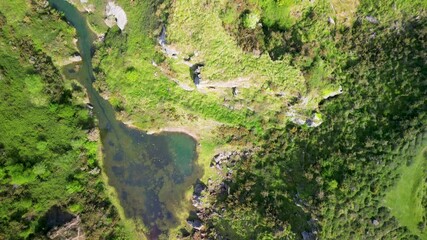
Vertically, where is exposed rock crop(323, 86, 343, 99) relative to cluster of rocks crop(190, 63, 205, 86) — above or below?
above

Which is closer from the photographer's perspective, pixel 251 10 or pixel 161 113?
pixel 251 10

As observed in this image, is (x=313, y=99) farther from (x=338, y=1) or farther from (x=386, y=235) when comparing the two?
(x=386, y=235)

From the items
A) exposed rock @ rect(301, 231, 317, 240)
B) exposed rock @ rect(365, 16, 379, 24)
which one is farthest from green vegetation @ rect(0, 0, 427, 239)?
exposed rock @ rect(301, 231, 317, 240)

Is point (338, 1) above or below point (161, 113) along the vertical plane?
above

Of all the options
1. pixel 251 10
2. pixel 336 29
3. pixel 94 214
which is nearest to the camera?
pixel 251 10

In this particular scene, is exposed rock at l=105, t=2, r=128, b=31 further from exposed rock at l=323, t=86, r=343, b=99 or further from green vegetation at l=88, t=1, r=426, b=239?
exposed rock at l=323, t=86, r=343, b=99

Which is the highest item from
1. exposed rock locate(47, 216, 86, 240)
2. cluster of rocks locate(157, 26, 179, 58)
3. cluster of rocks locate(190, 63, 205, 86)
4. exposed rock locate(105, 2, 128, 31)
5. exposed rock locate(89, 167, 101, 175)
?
exposed rock locate(105, 2, 128, 31)

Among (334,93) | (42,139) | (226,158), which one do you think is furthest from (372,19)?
→ (42,139)

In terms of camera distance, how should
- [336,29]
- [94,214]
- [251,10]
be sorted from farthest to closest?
[94,214], [336,29], [251,10]

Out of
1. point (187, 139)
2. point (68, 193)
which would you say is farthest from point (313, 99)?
point (68, 193)
